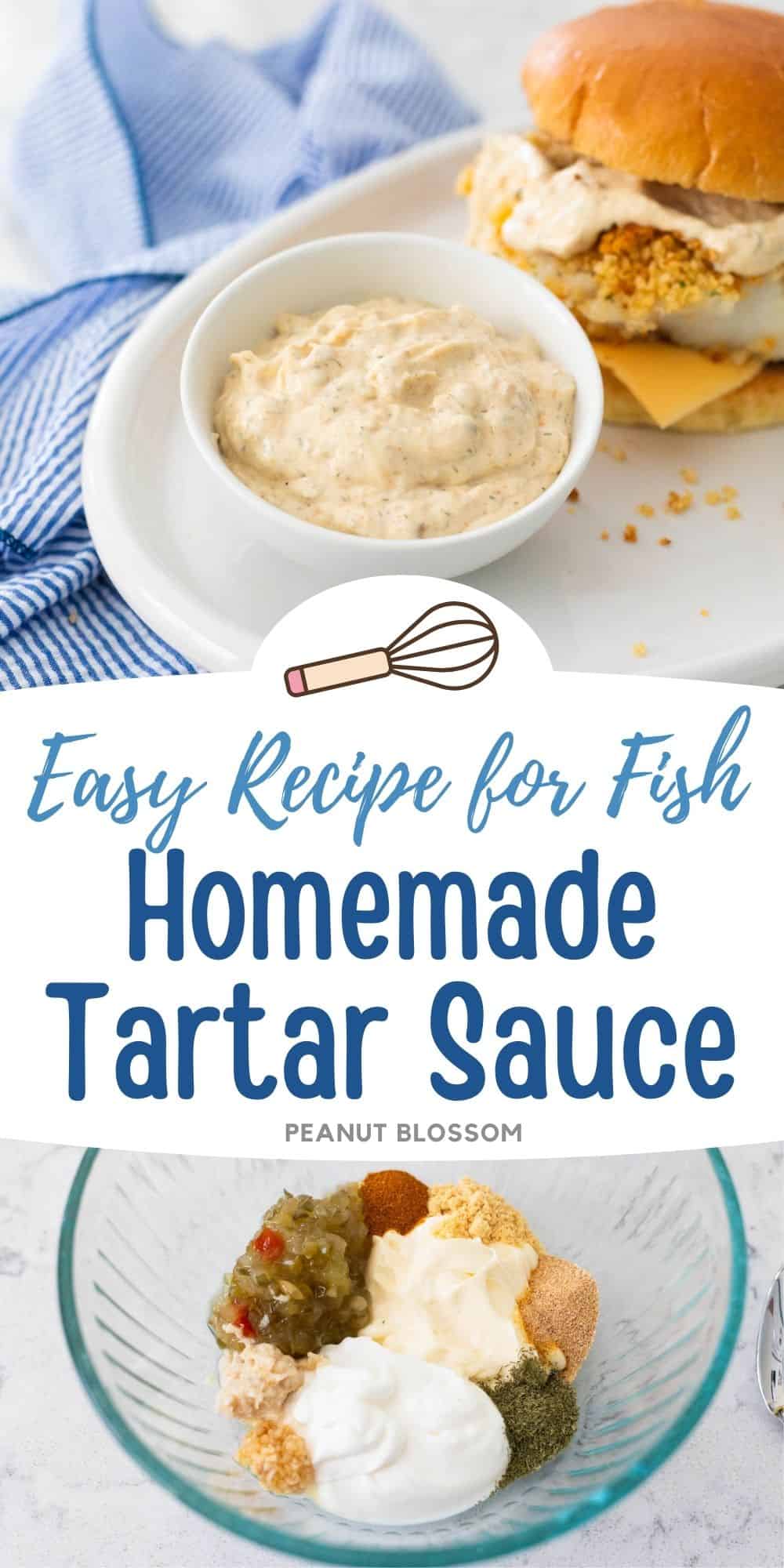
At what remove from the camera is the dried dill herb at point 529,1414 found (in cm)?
136

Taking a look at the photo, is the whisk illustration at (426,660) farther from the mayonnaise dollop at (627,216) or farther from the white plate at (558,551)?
the mayonnaise dollop at (627,216)

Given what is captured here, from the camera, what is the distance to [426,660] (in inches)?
68.4

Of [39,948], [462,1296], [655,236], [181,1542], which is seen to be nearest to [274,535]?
[39,948]

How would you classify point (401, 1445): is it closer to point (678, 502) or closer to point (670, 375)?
point (678, 502)

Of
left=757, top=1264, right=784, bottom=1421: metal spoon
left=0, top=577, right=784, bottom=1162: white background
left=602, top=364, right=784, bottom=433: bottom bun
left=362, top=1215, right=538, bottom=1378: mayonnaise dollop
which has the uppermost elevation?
left=602, top=364, right=784, bottom=433: bottom bun

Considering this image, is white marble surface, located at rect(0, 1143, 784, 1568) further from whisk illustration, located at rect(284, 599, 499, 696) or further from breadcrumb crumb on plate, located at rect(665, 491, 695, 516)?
breadcrumb crumb on plate, located at rect(665, 491, 695, 516)

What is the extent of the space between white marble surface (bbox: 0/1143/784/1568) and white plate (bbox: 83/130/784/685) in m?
0.86

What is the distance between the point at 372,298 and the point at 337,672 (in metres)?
0.78

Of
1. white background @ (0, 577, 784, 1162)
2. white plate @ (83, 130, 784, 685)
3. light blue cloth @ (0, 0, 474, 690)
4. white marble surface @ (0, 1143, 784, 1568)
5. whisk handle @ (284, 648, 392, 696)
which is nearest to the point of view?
white marble surface @ (0, 1143, 784, 1568)

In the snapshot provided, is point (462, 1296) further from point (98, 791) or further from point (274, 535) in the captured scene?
point (274, 535)

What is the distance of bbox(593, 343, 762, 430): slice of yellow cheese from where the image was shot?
2.27 meters

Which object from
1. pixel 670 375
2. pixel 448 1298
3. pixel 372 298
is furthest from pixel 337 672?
pixel 670 375

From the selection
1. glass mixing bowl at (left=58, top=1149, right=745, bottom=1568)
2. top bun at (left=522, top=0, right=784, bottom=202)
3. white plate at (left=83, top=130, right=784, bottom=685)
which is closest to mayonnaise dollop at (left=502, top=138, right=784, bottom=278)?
top bun at (left=522, top=0, right=784, bottom=202)

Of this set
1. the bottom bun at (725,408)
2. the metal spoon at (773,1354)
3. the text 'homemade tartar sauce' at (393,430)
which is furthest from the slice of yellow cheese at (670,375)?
the metal spoon at (773,1354)
